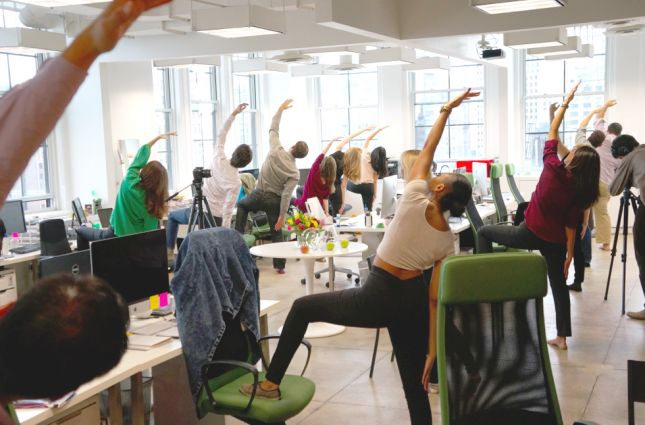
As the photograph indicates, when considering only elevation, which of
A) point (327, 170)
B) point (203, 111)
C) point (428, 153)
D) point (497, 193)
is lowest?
point (497, 193)

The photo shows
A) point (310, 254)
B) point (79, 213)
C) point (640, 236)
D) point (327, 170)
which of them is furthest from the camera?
point (79, 213)

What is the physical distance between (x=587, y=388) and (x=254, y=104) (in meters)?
11.1

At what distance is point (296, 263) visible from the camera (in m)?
10.7

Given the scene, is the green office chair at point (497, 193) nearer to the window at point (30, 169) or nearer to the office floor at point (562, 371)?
the office floor at point (562, 371)

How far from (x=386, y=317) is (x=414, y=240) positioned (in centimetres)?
41

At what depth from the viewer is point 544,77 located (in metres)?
13.9

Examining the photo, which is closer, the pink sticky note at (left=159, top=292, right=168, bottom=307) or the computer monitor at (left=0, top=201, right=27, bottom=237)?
the pink sticky note at (left=159, top=292, right=168, bottom=307)

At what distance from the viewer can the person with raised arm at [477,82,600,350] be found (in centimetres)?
595

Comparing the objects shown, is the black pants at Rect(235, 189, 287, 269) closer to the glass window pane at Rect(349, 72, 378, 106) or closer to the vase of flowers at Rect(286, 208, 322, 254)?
the vase of flowers at Rect(286, 208, 322, 254)

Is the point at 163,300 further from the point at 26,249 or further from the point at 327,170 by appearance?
the point at 327,170

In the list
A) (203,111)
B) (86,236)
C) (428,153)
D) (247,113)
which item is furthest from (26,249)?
(247,113)

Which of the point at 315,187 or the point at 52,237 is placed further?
the point at 315,187

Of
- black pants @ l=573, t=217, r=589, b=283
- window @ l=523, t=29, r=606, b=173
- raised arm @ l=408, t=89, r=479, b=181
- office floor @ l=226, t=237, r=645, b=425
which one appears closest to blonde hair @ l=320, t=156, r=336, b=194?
office floor @ l=226, t=237, r=645, b=425

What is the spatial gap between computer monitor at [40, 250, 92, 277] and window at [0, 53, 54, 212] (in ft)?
19.4
